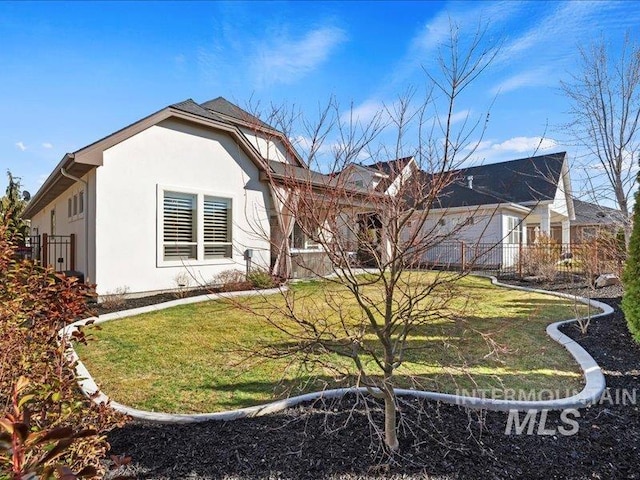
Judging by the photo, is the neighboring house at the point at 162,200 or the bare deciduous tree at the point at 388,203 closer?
the bare deciduous tree at the point at 388,203

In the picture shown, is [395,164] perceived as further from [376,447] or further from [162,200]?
[162,200]

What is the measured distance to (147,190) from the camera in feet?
34.7

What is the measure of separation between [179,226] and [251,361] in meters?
7.39

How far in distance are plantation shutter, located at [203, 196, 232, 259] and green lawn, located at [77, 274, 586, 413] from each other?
4.00 meters

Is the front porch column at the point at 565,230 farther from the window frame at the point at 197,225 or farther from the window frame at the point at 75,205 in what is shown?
the window frame at the point at 75,205

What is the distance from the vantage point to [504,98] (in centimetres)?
345

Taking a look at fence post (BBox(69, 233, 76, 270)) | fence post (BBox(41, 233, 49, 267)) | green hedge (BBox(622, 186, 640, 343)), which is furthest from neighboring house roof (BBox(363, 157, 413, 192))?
fence post (BBox(41, 233, 49, 267))

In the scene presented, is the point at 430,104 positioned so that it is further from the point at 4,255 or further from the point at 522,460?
the point at 4,255

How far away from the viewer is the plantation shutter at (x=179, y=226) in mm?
Result: 11141

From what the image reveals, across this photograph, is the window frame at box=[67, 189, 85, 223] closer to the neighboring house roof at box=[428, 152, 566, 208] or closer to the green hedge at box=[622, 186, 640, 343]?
the green hedge at box=[622, 186, 640, 343]

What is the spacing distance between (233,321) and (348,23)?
6.51 meters

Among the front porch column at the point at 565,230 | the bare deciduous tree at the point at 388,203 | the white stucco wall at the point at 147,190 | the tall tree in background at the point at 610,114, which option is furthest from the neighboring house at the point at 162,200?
the front porch column at the point at 565,230

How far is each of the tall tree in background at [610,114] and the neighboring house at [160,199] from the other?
928 cm

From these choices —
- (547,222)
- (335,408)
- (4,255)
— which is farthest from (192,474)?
(547,222)
